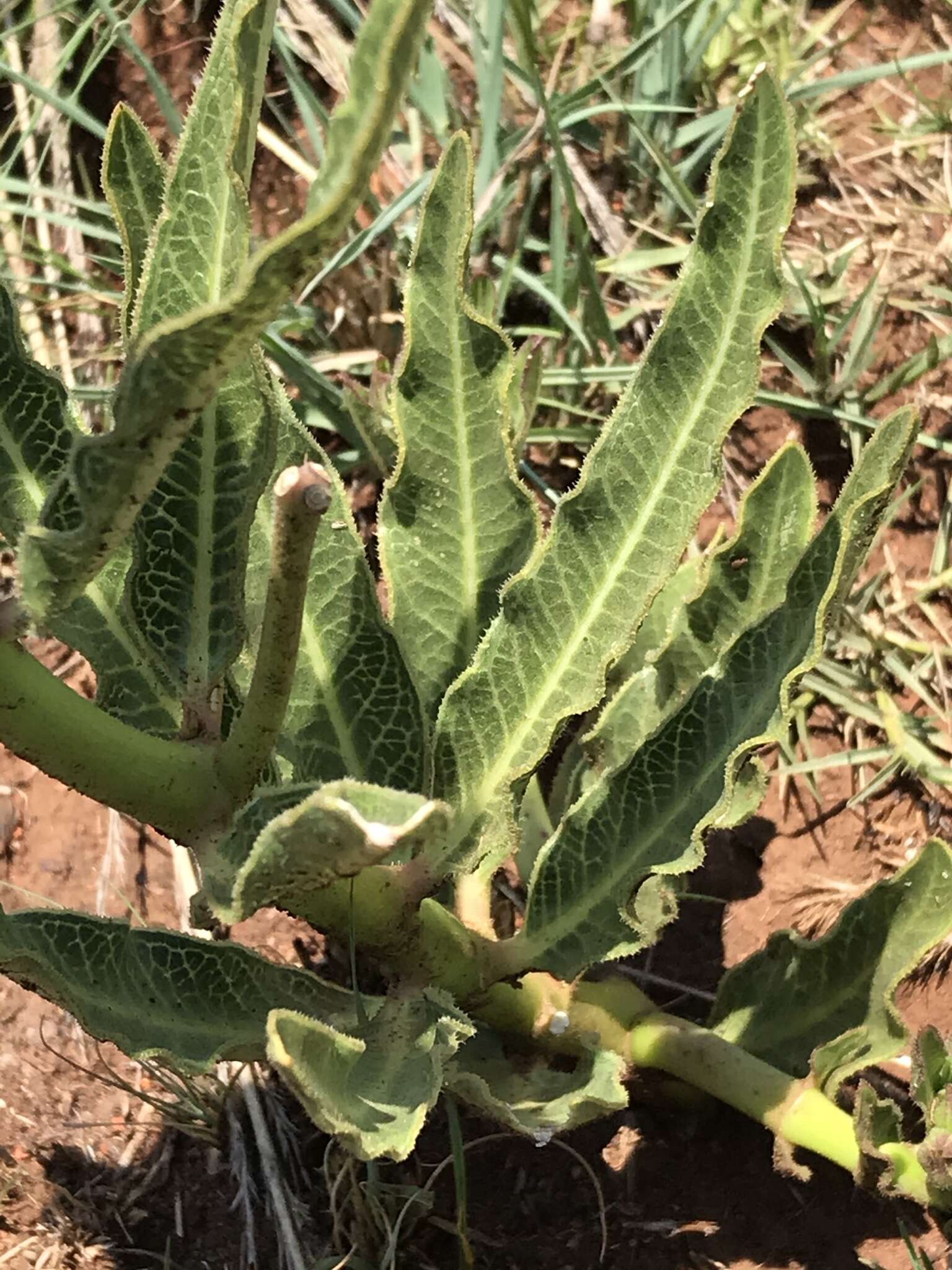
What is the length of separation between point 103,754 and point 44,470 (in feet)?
1.06

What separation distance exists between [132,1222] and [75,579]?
1029mm

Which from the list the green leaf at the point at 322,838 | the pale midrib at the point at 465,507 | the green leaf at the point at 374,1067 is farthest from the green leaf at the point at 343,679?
the green leaf at the point at 322,838

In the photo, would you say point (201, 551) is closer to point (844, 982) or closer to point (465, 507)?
point (465, 507)

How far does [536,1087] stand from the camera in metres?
1.31

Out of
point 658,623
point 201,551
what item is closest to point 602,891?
point 658,623

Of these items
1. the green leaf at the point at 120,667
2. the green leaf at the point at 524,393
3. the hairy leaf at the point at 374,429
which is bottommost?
the hairy leaf at the point at 374,429

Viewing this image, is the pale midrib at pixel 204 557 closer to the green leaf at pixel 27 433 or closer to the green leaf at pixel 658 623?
the green leaf at pixel 27 433

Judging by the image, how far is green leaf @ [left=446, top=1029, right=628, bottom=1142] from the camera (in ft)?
3.85

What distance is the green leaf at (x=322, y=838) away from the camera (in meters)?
0.85

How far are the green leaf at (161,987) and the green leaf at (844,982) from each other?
1.55 ft

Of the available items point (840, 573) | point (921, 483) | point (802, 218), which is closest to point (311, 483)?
point (840, 573)

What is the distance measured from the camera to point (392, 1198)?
149 centimetres

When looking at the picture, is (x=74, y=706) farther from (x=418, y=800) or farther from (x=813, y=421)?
(x=813, y=421)

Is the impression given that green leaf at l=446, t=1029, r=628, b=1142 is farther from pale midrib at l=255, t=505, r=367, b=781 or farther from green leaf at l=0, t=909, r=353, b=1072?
pale midrib at l=255, t=505, r=367, b=781
